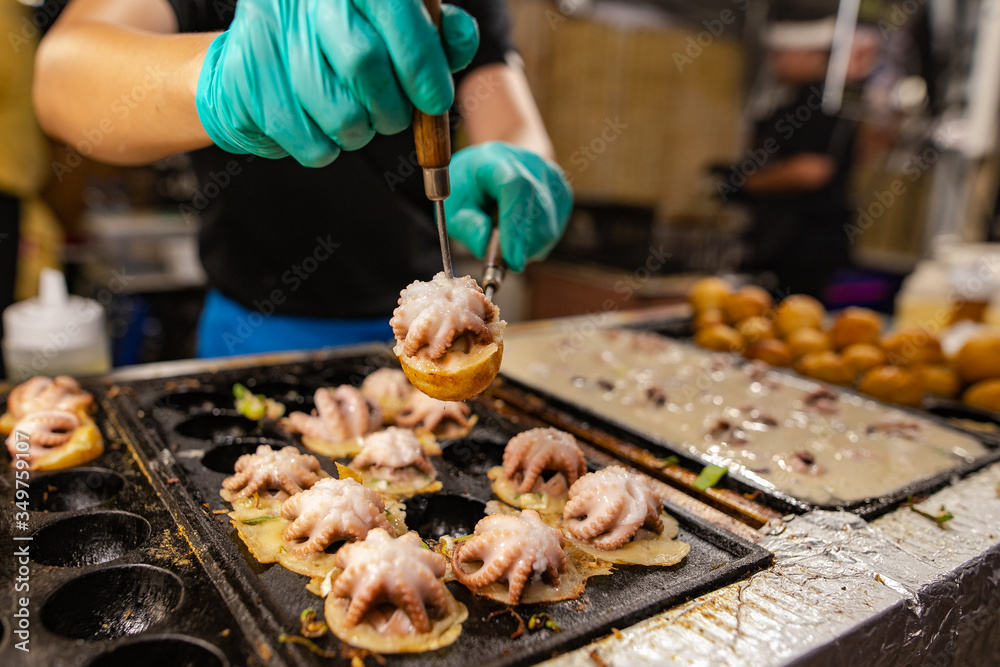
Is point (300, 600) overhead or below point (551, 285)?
overhead

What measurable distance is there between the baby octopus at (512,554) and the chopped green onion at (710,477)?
707 mm

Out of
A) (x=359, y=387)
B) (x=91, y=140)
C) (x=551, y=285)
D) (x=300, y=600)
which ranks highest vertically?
(x=91, y=140)

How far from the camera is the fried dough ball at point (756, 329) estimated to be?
382 cm

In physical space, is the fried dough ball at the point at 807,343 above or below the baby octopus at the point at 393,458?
below

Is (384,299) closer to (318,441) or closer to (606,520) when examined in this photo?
(318,441)

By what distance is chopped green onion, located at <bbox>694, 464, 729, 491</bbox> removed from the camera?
2113 mm

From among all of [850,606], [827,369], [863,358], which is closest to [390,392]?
[850,606]

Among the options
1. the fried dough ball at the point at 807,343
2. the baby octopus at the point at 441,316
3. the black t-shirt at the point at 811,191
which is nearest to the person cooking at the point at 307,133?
the baby octopus at the point at 441,316

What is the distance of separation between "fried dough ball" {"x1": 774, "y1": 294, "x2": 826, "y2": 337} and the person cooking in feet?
5.70

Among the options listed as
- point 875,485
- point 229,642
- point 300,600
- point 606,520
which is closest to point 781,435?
point 875,485

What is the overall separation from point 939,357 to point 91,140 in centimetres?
410

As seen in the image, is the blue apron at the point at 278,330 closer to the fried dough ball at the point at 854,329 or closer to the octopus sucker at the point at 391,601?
the octopus sucker at the point at 391,601

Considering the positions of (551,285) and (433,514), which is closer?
(433,514)

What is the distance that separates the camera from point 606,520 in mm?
1706
